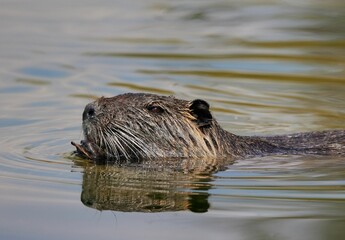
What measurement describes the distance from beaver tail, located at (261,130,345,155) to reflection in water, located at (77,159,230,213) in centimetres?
69

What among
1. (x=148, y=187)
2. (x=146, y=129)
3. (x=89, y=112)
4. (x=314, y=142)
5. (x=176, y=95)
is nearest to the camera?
(x=148, y=187)

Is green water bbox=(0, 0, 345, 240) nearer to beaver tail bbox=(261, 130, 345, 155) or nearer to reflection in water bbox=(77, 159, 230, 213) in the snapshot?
reflection in water bbox=(77, 159, 230, 213)

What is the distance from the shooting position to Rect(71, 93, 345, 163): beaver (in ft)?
25.9

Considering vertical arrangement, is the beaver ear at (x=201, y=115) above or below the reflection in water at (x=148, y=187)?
above

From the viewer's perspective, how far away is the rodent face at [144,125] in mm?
7867

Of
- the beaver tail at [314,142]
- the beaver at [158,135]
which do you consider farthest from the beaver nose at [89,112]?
the beaver tail at [314,142]

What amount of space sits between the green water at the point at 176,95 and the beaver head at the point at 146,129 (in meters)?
0.19

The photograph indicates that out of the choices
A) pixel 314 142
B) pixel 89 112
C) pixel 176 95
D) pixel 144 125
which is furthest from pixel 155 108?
pixel 176 95

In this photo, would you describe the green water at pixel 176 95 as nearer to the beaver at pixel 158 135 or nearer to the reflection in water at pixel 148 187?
the reflection in water at pixel 148 187

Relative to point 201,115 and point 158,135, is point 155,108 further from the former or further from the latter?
point 201,115

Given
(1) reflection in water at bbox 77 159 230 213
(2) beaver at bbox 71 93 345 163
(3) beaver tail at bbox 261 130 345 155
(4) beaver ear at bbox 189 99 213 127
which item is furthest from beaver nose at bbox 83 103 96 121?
(3) beaver tail at bbox 261 130 345 155

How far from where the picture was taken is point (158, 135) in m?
8.07

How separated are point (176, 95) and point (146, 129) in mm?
3181

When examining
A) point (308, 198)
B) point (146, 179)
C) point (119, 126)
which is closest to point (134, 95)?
point (119, 126)
